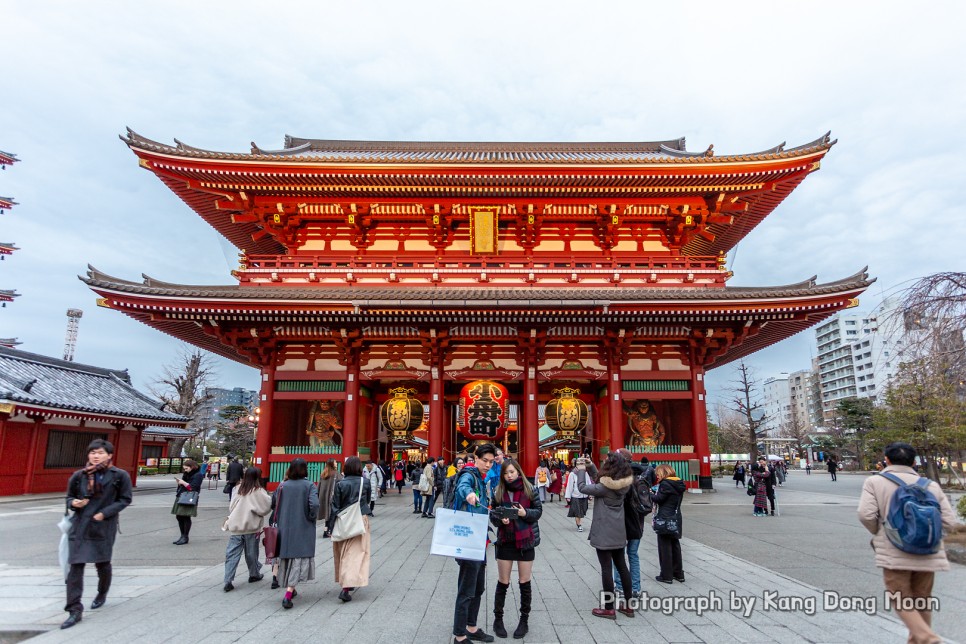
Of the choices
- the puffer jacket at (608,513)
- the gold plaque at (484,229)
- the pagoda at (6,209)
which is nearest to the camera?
the puffer jacket at (608,513)

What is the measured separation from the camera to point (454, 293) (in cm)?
1673

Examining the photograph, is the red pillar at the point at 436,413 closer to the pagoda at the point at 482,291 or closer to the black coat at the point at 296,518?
the pagoda at the point at 482,291

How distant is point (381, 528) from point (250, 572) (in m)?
4.81

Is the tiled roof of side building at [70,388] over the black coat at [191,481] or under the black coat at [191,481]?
over

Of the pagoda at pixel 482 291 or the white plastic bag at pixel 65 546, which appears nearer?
the white plastic bag at pixel 65 546

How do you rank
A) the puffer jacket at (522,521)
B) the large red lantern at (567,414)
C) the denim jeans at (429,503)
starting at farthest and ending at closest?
the large red lantern at (567,414) → the denim jeans at (429,503) → the puffer jacket at (522,521)


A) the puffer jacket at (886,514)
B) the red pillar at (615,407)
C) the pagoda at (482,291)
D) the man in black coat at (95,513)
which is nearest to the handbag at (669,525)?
the puffer jacket at (886,514)

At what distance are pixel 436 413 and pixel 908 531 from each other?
14.5m

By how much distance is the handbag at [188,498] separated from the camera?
32.4ft

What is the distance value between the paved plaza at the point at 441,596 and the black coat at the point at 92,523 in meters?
0.69

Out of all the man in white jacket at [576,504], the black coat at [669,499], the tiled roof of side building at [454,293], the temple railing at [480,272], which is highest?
the temple railing at [480,272]

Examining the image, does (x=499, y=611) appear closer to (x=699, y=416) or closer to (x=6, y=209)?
(x=699, y=416)

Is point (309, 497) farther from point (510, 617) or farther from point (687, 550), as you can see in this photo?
point (687, 550)

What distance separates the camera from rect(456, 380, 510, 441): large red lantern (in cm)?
1733
